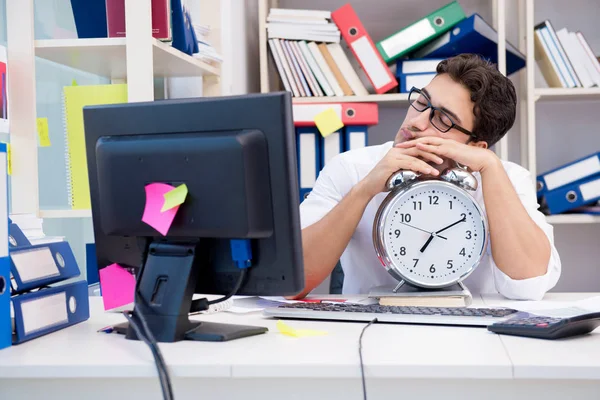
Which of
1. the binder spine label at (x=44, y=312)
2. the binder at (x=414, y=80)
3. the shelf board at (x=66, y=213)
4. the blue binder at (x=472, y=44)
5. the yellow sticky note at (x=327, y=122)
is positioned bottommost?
the binder spine label at (x=44, y=312)

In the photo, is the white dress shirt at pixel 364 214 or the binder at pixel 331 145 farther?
the binder at pixel 331 145

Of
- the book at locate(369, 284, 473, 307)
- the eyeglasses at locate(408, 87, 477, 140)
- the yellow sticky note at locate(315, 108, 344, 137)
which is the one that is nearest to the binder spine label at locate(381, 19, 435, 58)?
the yellow sticky note at locate(315, 108, 344, 137)

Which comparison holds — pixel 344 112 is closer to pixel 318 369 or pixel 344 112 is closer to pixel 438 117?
pixel 438 117

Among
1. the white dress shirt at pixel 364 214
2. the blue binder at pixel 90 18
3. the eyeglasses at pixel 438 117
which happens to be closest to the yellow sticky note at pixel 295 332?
the white dress shirt at pixel 364 214

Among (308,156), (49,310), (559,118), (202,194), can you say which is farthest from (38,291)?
(559,118)

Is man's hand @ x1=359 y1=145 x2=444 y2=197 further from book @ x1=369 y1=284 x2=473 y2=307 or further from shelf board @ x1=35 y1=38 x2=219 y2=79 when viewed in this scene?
shelf board @ x1=35 y1=38 x2=219 y2=79

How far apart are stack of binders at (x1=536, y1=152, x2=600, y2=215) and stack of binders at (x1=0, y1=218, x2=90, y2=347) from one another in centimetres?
193

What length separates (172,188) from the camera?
46.5 inches

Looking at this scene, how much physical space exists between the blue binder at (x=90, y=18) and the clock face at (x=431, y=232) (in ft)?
3.75

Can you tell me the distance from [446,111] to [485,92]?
0.12 metres

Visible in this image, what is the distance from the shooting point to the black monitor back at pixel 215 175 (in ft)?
3.72

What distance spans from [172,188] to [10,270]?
320 mm

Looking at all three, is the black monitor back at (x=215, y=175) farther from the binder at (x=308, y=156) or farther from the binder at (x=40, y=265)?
the binder at (x=308, y=156)

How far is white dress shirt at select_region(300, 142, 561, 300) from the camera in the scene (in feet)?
6.31
